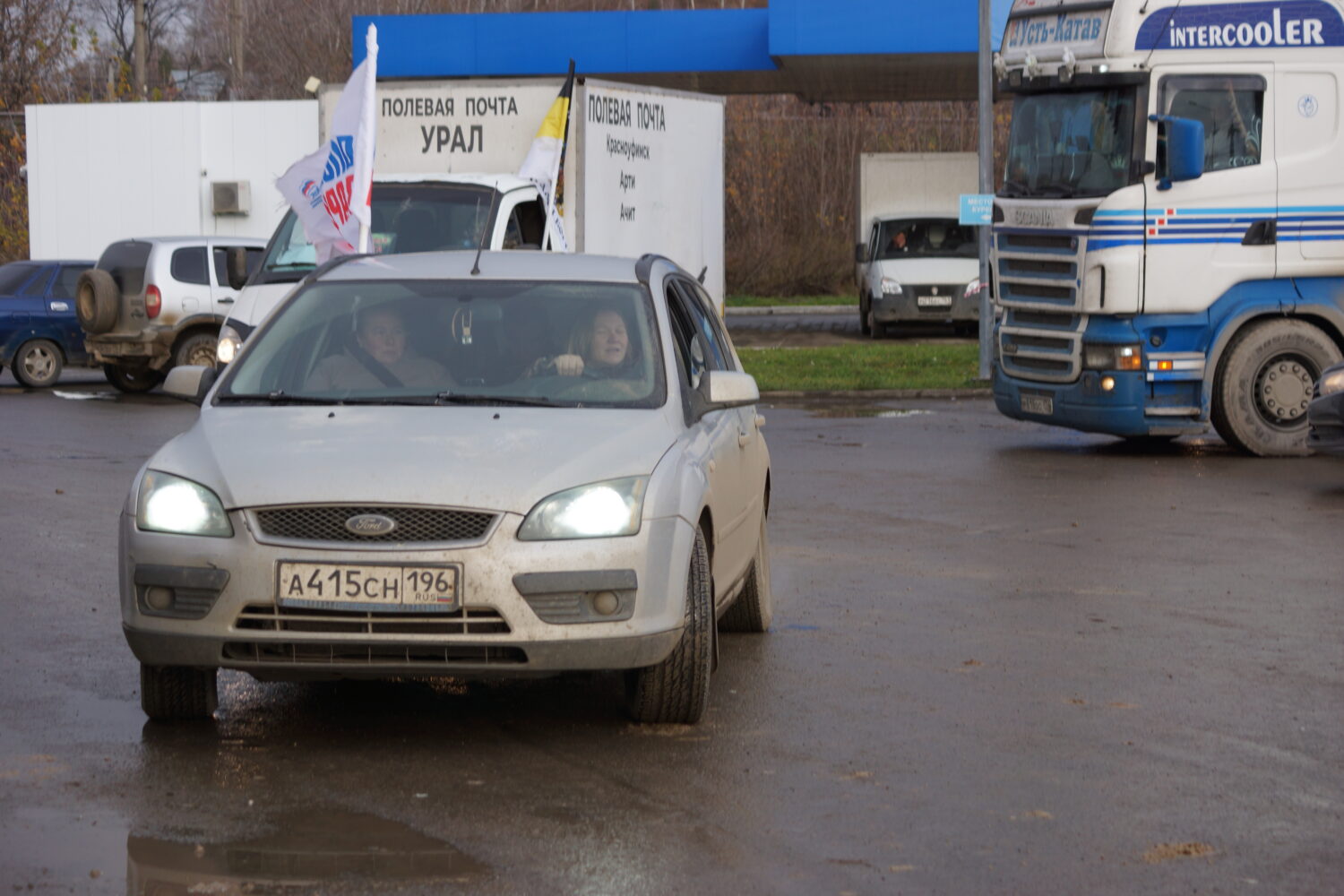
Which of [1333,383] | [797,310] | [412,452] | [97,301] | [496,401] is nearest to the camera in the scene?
[412,452]

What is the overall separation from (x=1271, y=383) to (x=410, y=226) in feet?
23.4

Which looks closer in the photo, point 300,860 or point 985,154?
point 300,860

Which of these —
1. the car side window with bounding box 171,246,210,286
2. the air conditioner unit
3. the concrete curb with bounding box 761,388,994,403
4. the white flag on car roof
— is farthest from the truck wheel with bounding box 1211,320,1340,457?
the air conditioner unit

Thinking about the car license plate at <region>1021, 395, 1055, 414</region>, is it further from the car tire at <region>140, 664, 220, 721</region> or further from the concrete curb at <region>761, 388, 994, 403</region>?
the car tire at <region>140, 664, 220, 721</region>

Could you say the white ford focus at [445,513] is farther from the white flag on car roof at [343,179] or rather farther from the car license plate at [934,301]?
the car license plate at [934,301]

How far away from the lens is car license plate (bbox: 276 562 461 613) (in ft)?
19.7

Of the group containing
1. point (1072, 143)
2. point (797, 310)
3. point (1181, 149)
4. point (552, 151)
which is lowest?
point (797, 310)

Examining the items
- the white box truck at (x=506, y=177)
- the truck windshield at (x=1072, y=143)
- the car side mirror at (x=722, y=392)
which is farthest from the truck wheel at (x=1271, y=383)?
the car side mirror at (x=722, y=392)

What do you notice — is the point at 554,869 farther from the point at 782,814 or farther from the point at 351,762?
the point at 351,762

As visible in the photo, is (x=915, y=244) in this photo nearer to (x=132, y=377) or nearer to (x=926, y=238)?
(x=926, y=238)

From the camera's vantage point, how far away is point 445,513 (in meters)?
6.10

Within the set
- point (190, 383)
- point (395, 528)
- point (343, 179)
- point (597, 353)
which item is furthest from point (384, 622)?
point (343, 179)

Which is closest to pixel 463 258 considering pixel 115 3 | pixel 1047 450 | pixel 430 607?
pixel 430 607

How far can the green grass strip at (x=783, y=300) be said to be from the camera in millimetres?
45656
